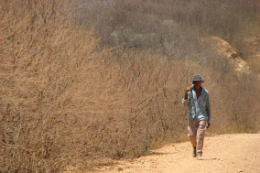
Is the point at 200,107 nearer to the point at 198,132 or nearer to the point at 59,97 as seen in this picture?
the point at 198,132

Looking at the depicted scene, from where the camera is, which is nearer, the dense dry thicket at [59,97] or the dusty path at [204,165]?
the dense dry thicket at [59,97]

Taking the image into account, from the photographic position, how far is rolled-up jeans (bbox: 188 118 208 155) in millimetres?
10328

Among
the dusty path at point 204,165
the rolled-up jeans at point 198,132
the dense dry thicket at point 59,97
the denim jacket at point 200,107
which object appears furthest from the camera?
the denim jacket at point 200,107

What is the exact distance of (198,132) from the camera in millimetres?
10375

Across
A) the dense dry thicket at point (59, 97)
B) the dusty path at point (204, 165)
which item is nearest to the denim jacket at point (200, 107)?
the dusty path at point (204, 165)

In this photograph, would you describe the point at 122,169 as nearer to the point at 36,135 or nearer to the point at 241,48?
the point at 36,135

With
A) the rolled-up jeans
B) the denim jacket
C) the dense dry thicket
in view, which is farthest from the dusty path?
the denim jacket

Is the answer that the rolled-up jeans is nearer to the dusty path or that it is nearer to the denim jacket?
the denim jacket

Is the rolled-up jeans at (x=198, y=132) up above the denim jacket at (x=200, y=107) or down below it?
below

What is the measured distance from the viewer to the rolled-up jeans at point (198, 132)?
10328 mm

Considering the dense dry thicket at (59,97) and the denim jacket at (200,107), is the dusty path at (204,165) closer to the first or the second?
the dense dry thicket at (59,97)

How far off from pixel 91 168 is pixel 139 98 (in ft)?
13.1

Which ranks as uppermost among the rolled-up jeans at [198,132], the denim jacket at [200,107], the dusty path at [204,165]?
the denim jacket at [200,107]

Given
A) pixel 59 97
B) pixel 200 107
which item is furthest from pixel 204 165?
pixel 59 97
